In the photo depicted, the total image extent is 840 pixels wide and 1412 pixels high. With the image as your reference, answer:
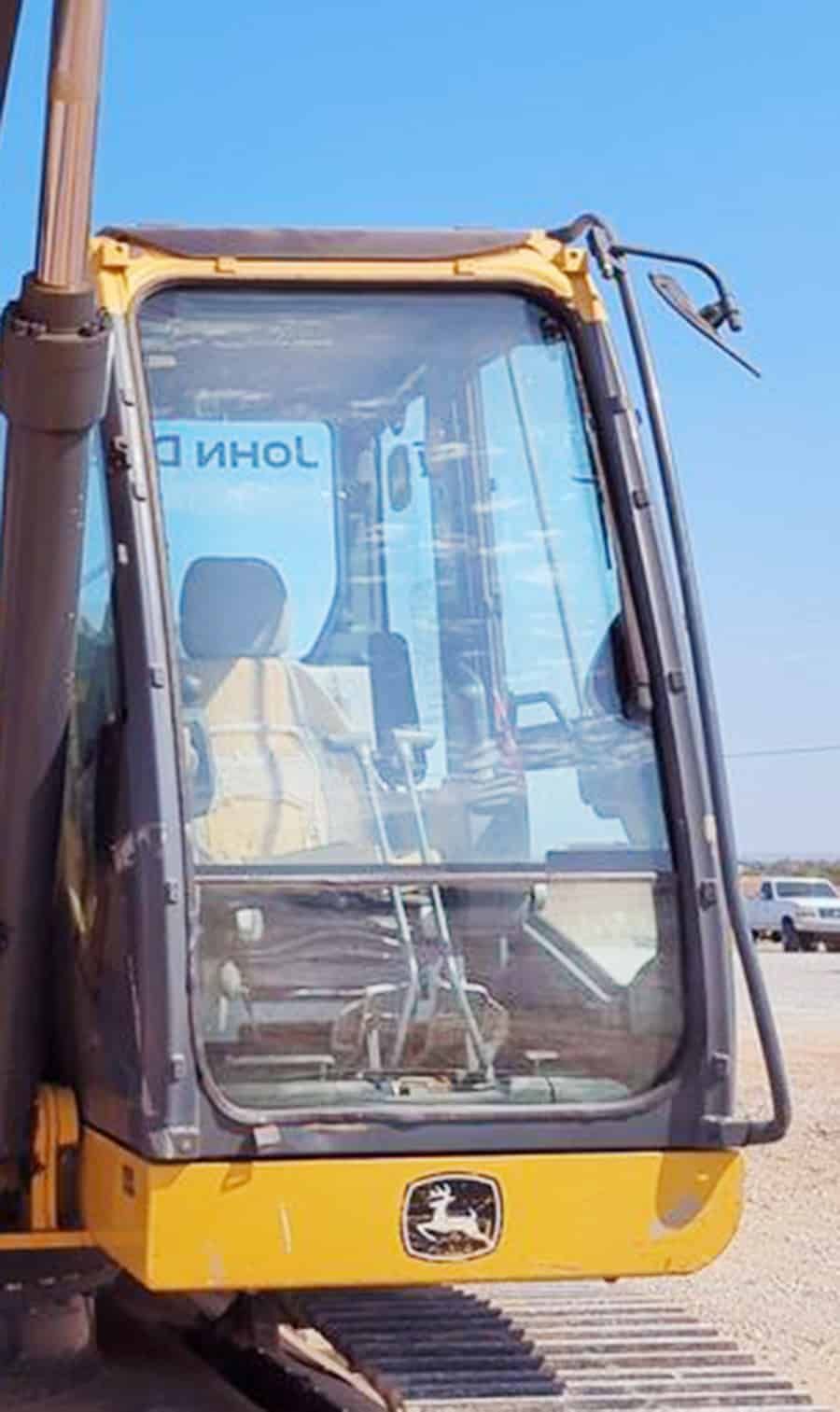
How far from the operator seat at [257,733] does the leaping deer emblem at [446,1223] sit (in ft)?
Result: 2.19

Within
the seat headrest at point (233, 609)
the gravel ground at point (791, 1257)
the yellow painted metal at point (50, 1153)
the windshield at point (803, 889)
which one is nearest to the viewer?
the seat headrest at point (233, 609)

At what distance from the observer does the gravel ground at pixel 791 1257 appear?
7.62 m

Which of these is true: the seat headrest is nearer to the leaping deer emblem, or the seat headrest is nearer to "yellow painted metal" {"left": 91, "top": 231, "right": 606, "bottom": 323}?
"yellow painted metal" {"left": 91, "top": 231, "right": 606, "bottom": 323}

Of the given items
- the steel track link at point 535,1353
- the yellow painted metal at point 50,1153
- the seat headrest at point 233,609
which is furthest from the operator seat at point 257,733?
the steel track link at point 535,1353

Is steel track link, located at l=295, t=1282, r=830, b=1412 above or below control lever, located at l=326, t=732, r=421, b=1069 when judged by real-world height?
below

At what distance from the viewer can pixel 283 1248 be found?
434 cm

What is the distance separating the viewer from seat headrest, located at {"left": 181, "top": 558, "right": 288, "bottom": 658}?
184 inches

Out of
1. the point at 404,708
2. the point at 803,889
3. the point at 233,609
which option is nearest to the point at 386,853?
the point at 404,708

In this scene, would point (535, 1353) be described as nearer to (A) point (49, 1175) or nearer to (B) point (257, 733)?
(A) point (49, 1175)

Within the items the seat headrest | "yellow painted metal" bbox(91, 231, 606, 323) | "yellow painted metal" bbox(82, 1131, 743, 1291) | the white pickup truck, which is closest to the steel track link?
"yellow painted metal" bbox(82, 1131, 743, 1291)

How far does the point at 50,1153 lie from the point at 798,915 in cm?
3488

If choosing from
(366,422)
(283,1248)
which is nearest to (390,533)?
(366,422)

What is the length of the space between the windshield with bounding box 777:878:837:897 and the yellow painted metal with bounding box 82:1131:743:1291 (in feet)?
118

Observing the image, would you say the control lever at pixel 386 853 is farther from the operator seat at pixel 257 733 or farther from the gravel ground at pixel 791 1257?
the gravel ground at pixel 791 1257
